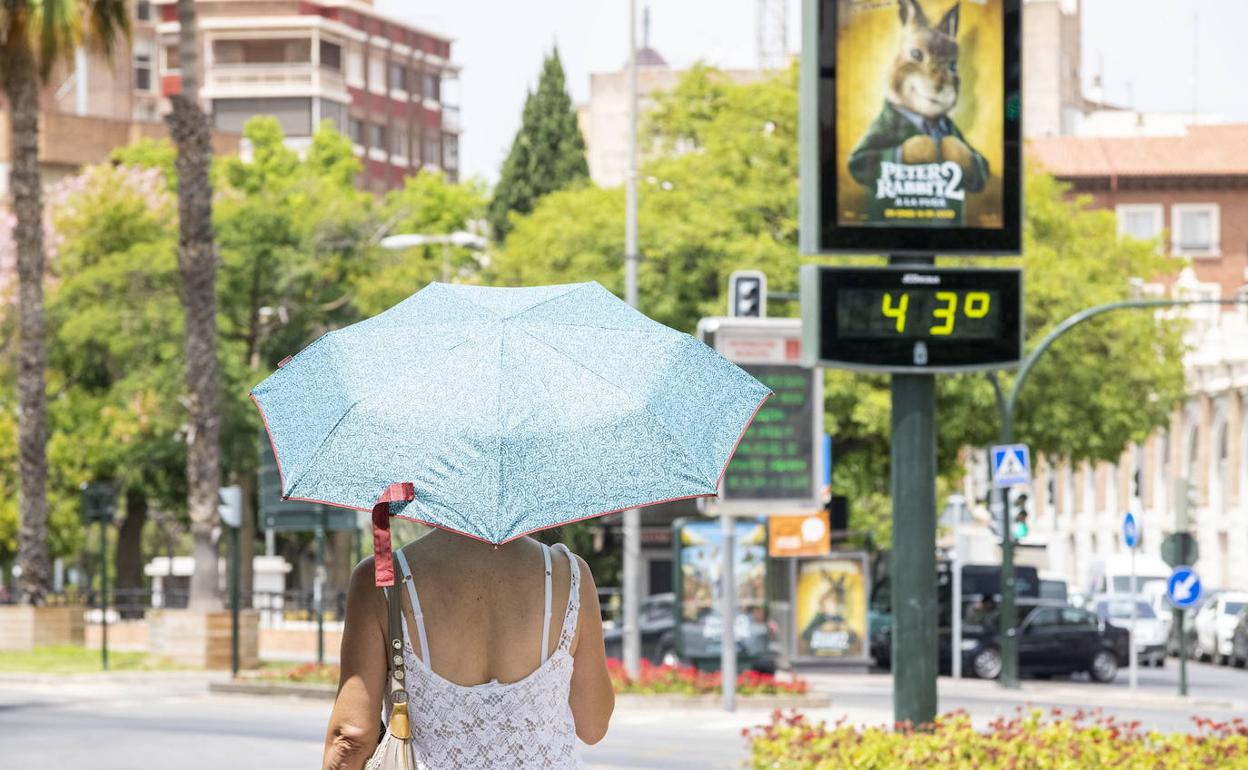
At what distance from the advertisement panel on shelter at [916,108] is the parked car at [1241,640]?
36.4 metres

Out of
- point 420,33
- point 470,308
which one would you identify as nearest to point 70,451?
point 470,308

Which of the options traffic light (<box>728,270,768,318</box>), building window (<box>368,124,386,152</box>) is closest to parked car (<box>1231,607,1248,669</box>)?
traffic light (<box>728,270,768,318</box>)

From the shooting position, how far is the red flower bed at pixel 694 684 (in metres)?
26.9

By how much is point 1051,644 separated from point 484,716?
3603 cm

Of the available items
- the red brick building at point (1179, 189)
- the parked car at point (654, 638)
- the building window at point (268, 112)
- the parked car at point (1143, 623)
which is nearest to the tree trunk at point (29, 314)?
the parked car at point (654, 638)

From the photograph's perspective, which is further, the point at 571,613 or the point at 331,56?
the point at 331,56

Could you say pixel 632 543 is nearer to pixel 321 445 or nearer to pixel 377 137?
pixel 321 445

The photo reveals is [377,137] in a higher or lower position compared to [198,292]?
higher

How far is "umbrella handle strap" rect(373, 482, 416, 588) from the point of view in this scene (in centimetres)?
444

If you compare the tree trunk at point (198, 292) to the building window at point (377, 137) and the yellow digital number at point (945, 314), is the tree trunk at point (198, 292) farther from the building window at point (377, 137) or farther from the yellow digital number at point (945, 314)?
the building window at point (377, 137)

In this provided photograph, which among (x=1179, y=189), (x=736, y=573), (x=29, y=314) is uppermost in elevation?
(x=1179, y=189)

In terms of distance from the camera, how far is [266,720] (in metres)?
24.5

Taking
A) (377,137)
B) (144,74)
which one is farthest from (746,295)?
(377,137)

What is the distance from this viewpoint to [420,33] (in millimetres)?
121375
